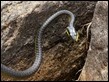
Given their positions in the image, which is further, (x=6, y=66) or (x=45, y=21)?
(x=45, y=21)

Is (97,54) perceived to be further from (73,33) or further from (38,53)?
(38,53)

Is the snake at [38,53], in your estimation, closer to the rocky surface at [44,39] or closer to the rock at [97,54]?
the rocky surface at [44,39]

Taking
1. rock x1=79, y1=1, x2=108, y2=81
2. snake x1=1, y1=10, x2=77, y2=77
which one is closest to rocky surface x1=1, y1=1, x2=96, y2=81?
snake x1=1, y1=10, x2=77, y2=77

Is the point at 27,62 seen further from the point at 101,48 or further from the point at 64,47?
the point at 101,48

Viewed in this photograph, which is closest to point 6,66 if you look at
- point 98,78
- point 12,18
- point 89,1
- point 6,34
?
point 6,34

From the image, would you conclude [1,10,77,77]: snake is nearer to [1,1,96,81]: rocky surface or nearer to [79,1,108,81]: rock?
[1,1,96,81]: rocky surface

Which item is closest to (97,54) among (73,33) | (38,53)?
(73,33)

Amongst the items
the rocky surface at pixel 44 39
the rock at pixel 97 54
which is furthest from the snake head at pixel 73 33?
the rock at pixel 97 54
